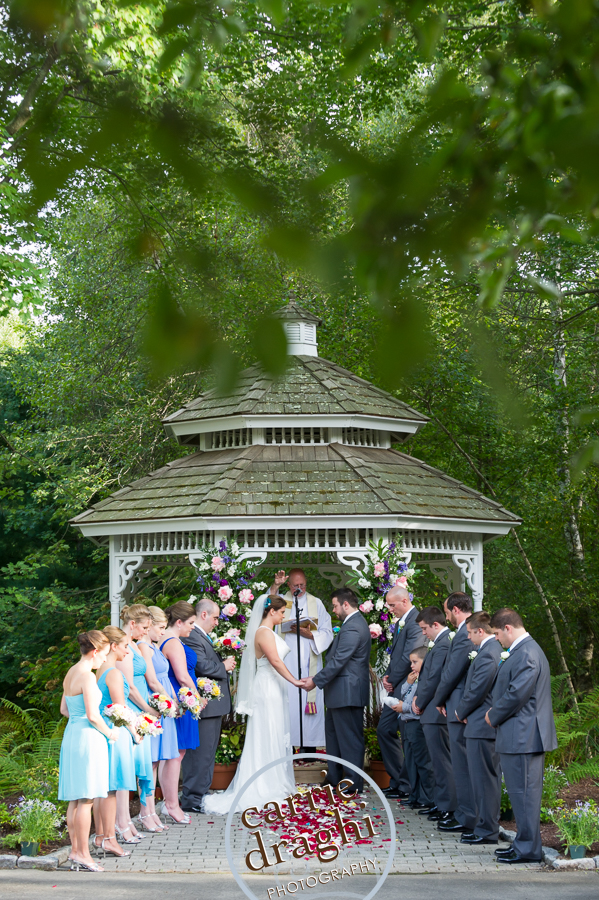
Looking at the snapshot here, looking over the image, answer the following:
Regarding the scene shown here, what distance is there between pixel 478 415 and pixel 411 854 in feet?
30.5

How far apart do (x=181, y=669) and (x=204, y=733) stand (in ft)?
3.19

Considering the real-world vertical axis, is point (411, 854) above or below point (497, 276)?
below

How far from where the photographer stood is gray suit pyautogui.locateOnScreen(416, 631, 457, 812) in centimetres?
837

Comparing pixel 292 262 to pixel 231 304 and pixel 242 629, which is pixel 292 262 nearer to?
pixel 231 304

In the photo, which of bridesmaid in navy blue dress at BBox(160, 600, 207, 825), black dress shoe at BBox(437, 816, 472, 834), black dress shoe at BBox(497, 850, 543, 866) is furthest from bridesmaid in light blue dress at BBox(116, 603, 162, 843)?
black dress shoe at BBox(497, 850, 543, 866)

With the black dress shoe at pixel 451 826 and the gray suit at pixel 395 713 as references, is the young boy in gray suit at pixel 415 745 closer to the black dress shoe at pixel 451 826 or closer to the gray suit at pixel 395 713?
the gray suit at pixel 395 713

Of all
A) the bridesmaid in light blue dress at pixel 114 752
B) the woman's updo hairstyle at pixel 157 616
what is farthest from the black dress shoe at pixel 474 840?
the woman's updo hairstyle at pixel 157 616

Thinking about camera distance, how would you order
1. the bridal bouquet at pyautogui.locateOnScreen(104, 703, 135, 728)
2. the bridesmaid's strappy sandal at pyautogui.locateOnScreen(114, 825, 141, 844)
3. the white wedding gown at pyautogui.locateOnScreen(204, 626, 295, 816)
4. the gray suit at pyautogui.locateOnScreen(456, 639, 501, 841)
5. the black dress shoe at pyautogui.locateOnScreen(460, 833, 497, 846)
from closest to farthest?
1. the bridal bouquet at pyautogui.locateOnScreen(104, 703, 135, 728)
2. the gray suit at pyautogui.locateOnScreen(456, 639, 501, 841)
3. the black dress shoe at pyautogui.locateOnScreen(460, 833, 497, 846)
4. the bridesmaid's strappy sandal at pyautogui.locateOnScreen(114, 825, 141, 844)
5. the white wedding gown at pyautogui.locateOnScreen(204, 626, 295, 816)

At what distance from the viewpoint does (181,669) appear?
28.4 feet

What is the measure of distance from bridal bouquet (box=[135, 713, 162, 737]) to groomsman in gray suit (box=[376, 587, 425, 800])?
2772mm

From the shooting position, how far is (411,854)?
293 inches

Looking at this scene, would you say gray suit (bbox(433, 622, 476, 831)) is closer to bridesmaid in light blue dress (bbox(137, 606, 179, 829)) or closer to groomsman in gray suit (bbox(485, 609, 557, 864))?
groomsman in gray suit (bbox(485, 609, 557, 864))

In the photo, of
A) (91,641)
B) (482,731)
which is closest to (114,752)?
(91,641)

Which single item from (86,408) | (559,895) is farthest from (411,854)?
(86,408)
